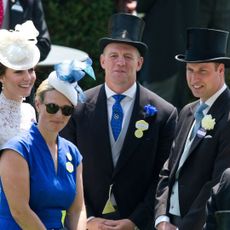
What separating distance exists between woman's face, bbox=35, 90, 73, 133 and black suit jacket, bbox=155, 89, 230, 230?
99 cm

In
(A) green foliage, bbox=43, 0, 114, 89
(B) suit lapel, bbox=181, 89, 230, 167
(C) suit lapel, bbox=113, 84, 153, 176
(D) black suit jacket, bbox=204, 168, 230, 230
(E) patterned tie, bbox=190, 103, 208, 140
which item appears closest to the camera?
(D) black suit jacket, bbox=204, 168, 230, 230

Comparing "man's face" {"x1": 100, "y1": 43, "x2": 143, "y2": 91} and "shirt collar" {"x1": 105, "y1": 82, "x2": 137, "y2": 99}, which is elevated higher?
"man's face" {"x1": 100, "y1": 43, "x2": 143, "y2": 91}

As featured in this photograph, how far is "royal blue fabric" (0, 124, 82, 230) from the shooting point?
623 cm

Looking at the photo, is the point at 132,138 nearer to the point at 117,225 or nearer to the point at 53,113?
the point at 117,225

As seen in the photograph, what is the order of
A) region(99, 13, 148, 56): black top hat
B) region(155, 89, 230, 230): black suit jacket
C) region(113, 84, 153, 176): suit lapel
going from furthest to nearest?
region(99, 13, 148, 56): black top hat
region(113, 84, 153, 176): suit lapel
region(155, 89, 230, 230): black suit jacket

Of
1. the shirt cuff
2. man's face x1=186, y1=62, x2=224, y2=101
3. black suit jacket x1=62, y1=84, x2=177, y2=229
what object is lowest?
the shirt cuff

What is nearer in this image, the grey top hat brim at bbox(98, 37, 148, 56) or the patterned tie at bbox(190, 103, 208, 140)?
the patterned tie at bbox(190, 103, 208, 140)

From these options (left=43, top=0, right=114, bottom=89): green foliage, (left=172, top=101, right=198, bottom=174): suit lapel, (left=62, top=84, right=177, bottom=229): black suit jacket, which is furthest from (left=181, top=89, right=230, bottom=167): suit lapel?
(left=43, top=0, right=114, bottom=89): green foliage

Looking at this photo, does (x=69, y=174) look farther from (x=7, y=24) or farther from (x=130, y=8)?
(x=130, y=8)

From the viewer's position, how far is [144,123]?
742cm

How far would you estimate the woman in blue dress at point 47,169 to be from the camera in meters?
6.17

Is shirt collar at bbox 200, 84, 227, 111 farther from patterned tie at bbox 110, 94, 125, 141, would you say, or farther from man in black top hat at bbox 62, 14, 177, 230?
patterned tie at bbox 110, 94, 125, 141

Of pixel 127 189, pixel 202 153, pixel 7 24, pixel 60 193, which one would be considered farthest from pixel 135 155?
pixel 7 24

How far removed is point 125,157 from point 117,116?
0.32 meters
